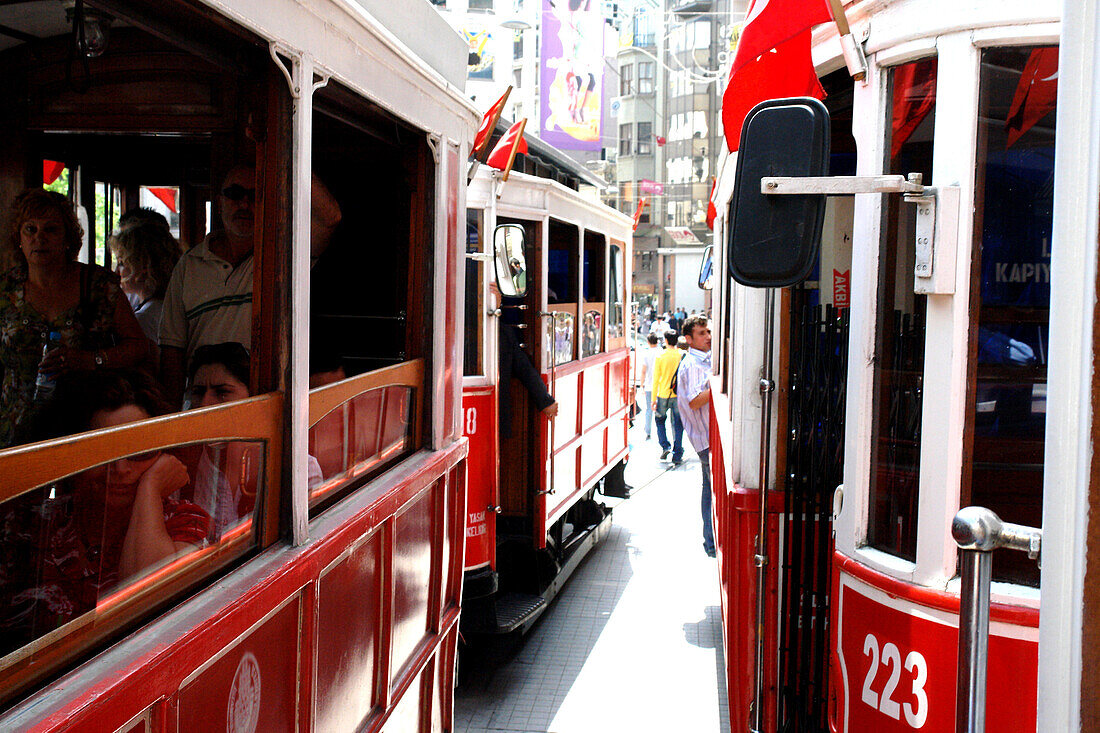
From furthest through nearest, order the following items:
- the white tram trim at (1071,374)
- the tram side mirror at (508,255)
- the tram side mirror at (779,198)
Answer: the tram side mirror at (508,255) < the tram side mirror at (779,198) < the white tram trim at (1071,374)

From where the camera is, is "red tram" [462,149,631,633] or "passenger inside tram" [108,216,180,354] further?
"red tram" [462,149,631,633]

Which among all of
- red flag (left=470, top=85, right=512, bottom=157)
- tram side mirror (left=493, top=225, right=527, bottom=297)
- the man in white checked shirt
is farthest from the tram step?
red flag (left=470, top=85, right=512, bottom=157)

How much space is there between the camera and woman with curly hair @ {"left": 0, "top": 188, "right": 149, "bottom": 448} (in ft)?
7.30

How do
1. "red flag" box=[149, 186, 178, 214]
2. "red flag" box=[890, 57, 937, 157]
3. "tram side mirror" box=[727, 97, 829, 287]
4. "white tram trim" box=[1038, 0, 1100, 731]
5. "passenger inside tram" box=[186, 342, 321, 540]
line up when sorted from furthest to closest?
"red flag" box=[149, 186, 178, 214] → "red flag" box=[890, 57, 937, 157] → "tram side mirror" box=[727, 97, 829, 287] → "passenger inside tram" box=[186, 342, 321, 540] → "white tram trim" box=[1038, 0, 1100, 731]

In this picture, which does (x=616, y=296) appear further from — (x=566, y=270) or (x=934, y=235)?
(x=934, y=235)

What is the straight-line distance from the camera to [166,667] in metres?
1.38

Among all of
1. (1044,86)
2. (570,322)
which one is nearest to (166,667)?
(1044,86)

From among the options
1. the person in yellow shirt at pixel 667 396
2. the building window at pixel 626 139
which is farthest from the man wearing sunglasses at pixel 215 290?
the building window at pixel 626 139

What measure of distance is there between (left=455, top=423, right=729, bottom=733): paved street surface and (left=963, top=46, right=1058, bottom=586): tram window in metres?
2.76

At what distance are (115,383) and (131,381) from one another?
0.07 m

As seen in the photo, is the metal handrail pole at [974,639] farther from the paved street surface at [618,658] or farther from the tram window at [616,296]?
the tram window at [616,296]

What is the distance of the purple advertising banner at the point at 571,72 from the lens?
15.3m

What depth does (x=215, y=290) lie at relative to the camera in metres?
2.21

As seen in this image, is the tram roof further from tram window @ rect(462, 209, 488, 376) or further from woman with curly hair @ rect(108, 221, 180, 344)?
woman with curly hair @ rect(108, 221, 180, 344)
